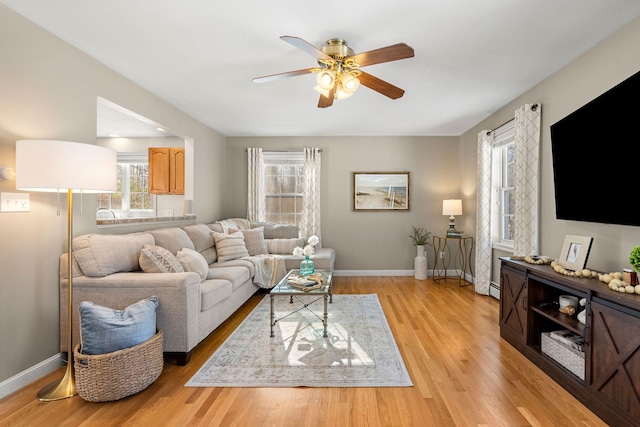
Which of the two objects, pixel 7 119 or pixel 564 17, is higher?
pixel 564 17

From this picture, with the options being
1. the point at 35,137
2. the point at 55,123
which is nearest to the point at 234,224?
the point at 55,123

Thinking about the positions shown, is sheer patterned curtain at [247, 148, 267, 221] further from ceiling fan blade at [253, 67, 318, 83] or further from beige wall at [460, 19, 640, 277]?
beige wall at [460, 19, 640, 277]

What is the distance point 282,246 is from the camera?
5.36 meters

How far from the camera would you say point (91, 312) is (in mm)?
2092

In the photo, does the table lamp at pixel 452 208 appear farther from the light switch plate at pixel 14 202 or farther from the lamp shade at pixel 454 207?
the light switch plate at pixel 14 202

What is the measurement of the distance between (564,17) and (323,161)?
13.3 ft

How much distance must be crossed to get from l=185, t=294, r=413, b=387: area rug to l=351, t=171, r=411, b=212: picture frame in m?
2.45

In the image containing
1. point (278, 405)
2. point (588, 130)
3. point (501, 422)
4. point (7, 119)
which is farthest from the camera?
point (588, 130)

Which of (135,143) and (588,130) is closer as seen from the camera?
(588,130)

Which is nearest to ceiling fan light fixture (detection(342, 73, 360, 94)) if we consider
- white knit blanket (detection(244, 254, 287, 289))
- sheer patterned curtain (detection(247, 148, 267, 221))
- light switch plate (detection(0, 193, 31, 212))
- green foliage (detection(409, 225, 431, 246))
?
light switch plate (detection(0, 193, 31, 212))

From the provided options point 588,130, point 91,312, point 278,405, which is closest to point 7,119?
point 91,312

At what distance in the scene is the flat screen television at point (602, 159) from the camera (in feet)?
6.79

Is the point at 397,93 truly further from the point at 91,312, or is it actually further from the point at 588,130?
the point at 91,312

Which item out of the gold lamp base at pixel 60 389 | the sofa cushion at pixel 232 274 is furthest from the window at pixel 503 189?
the gold lamp base at pixel 60 389
